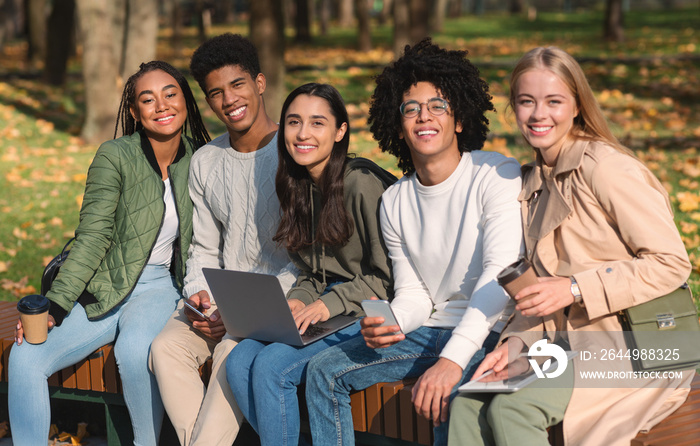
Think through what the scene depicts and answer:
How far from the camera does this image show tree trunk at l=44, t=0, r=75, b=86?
15.7 meters

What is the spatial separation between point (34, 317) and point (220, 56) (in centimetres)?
160

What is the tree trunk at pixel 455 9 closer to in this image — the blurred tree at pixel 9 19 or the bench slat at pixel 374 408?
the blurred tree at pixel 9 19

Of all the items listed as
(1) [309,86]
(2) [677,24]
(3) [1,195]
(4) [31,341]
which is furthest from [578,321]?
(2) [677,24]

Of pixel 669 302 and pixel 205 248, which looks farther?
pixel 205 248

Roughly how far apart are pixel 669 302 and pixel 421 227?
1049mm

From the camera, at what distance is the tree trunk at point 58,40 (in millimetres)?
15672

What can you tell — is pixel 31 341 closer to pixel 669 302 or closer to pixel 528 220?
pixel 528 220

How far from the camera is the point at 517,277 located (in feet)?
9.36

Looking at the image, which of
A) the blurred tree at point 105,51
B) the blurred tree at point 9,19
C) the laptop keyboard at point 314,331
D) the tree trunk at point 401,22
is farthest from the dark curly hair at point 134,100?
the blurred tree at point 9,19

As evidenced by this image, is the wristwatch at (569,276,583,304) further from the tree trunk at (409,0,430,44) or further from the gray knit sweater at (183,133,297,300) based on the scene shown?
the tree trunk at (409,0,430,44)

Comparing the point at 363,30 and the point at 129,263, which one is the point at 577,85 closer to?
the point at 129,263

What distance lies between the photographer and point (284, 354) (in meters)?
A: 3.45

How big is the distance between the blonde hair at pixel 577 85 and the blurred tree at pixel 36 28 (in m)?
17.6

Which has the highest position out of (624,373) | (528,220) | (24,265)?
(528,220)
